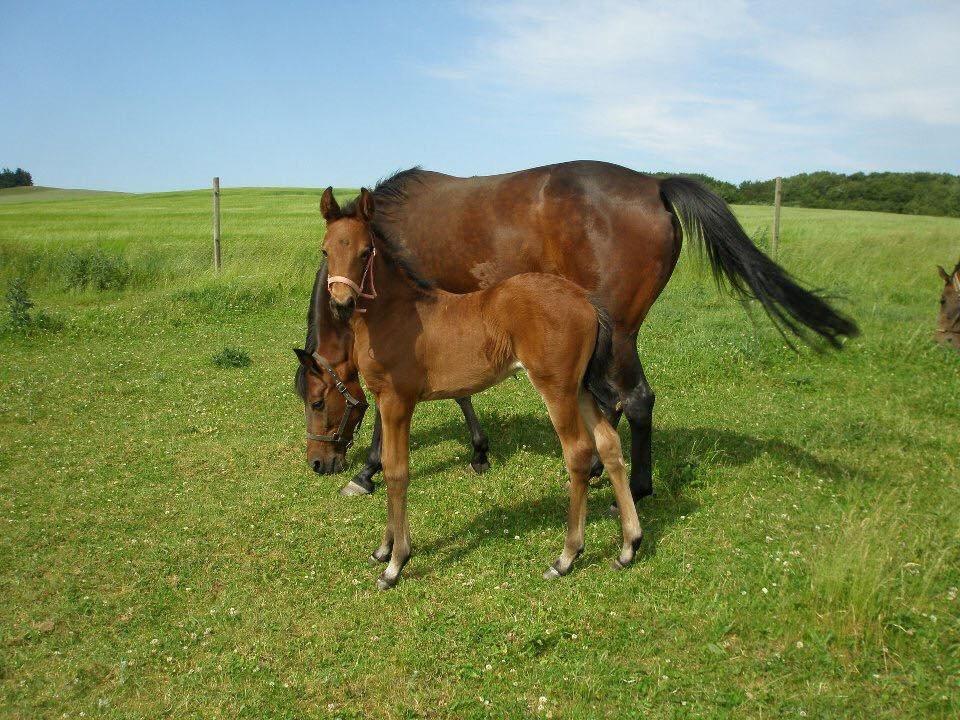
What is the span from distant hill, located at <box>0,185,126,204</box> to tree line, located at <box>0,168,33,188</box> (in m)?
3.48

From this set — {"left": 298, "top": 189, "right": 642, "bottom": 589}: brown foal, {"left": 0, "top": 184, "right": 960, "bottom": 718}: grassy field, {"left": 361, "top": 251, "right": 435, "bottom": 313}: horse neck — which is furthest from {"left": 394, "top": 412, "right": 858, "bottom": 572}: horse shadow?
{"left": 361, "top": 251, "right": 435, "bottom": 313}: horse neck

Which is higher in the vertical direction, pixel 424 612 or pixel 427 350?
pixel 427 350

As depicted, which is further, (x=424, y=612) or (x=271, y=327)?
(x=271, y=327)

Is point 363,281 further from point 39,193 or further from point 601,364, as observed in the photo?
point 39,193

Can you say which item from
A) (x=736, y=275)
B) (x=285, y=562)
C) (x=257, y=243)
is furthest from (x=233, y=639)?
(x=257, y=243)

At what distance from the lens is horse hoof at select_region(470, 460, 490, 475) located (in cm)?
645

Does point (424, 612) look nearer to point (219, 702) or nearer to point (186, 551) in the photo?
point (219, 702)

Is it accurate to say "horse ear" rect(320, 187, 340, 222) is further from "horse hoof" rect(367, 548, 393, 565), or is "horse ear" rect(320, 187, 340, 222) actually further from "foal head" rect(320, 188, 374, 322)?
"horse hoof" rect(367, 548, 393, 565)

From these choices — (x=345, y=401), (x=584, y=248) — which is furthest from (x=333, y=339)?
(x=584, y=248)

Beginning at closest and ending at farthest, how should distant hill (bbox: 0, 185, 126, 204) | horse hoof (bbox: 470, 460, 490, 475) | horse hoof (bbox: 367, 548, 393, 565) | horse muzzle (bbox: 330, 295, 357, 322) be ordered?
horse muzzle (bbox: 330, 295, 357, 322) < horse hoof (bbox: 367, 548, 393, 565) < horse hoof (bbox: 470, 460, 490, 475) < distant hill (bbox: 0, 185, 126, 204)

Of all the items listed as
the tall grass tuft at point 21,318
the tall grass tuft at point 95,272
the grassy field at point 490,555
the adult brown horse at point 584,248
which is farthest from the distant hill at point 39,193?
the adult brown horse at point 584,248

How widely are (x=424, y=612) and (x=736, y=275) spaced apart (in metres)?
3.46

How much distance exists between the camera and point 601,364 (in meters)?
4.44

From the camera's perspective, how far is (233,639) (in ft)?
13.1
